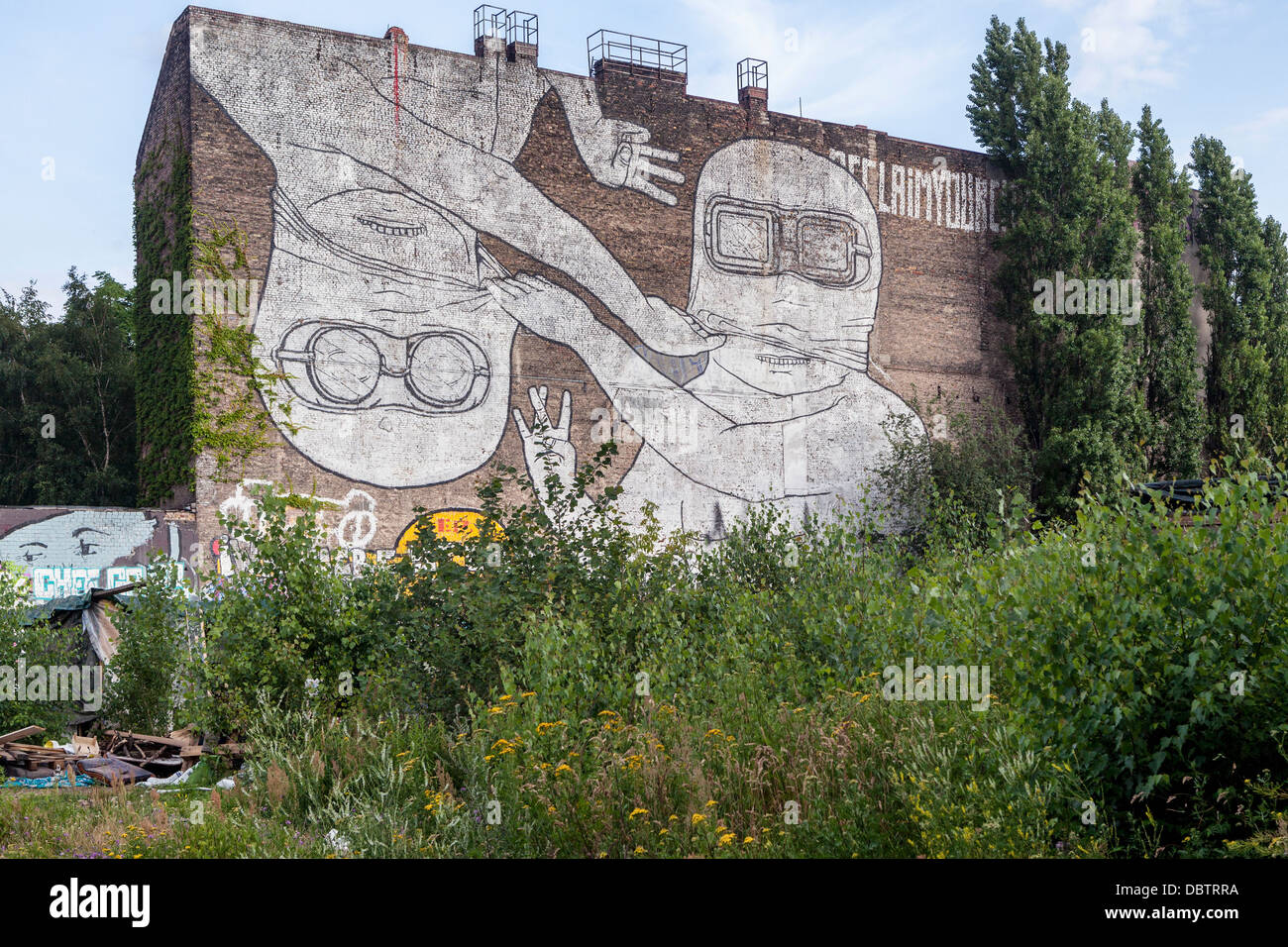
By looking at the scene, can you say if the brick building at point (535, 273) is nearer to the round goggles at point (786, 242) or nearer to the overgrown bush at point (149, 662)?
the round goggles at point (786, 242)

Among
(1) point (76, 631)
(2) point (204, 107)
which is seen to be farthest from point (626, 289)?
(1) point (76, 631)

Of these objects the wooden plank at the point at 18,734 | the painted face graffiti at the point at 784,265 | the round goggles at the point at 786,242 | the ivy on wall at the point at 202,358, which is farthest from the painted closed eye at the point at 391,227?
the wooden plank at the point at 18,734

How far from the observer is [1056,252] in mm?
28562

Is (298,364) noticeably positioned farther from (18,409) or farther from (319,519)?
(18,409)

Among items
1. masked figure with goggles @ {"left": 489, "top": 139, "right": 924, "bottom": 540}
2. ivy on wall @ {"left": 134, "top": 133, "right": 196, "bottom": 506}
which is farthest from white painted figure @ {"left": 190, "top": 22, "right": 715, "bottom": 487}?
ivy on wall @ {"left": 134, "top": 133, "right": 196, "bottom": 506}

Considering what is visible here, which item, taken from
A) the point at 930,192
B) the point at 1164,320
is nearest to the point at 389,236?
the point at 930,192

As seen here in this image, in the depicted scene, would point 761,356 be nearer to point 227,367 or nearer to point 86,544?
point 227,367

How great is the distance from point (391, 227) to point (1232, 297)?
22.6 m

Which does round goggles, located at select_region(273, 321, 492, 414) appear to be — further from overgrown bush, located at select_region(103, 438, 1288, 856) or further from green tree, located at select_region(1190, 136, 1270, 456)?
green tree, located at select_region(1190, 136, 1270, 456)

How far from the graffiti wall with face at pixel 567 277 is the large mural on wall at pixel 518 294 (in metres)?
0.05

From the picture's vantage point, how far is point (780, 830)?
638cm

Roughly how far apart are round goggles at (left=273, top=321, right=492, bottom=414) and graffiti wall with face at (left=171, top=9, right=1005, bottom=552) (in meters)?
0.04

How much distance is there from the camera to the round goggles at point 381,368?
2194 centimetres
